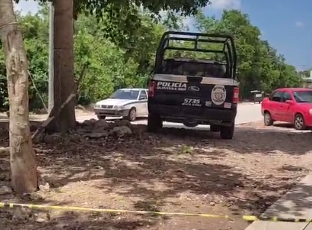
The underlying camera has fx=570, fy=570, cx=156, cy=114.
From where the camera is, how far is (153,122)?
46.6 feet

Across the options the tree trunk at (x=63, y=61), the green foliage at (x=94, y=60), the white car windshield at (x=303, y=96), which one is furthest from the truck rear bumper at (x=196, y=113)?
the green foliage at (x=94, y=60)

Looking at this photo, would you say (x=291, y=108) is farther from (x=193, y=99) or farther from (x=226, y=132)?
(x=193, y=99)

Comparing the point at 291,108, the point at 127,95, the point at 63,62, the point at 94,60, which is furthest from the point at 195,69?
the point at 94,60

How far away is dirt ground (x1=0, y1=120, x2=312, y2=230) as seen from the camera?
20.4 ft

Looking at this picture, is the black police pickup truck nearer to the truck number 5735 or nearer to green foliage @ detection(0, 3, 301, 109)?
the truck number 5735

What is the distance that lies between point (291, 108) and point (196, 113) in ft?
26.8

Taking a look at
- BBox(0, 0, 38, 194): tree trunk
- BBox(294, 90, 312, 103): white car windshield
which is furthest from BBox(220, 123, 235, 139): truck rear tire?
BBox(0, 0, 38, 194): tree trunk

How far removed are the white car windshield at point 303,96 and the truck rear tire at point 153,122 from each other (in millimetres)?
8385

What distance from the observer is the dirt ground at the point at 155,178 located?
6.22 metres

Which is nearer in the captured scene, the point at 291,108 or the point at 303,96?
the point at 291,108

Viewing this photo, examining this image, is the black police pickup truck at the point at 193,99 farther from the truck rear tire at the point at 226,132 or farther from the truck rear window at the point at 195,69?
the truck rear window at the point at 195,69

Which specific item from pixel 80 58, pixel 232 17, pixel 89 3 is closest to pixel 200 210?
pixel 89 3

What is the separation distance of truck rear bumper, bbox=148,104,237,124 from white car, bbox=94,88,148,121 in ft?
34.2

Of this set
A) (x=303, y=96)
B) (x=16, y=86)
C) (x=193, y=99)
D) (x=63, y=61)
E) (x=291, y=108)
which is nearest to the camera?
(x=16, y=86)
